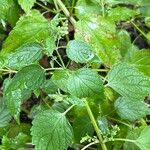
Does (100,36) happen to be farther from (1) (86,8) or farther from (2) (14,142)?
(2) (14,142)

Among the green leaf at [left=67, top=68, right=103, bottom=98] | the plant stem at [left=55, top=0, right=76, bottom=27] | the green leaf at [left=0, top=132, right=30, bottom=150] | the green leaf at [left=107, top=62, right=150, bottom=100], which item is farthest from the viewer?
the plant stem at [left=55, top=0, right=76, bottom=27]

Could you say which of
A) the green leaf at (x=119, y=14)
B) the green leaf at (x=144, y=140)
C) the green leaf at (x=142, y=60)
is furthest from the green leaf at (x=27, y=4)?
the green leaf at (x=144, y=140)

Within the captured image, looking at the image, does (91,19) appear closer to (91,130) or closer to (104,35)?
(104,35)

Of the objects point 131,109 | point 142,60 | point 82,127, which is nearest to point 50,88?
point 82,127

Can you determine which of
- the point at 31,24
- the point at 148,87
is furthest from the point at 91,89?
the point at 31,24

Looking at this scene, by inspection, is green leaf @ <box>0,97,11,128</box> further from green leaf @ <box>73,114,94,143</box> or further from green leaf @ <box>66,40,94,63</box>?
green leaf @ <box>66,40,94,63</box>

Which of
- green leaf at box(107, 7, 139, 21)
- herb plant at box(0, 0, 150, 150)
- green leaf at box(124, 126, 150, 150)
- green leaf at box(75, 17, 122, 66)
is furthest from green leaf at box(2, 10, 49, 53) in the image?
green leaf at box(124, 126, 150, 150)

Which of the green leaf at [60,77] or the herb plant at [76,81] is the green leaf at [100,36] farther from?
the green leaf at [60,77]
